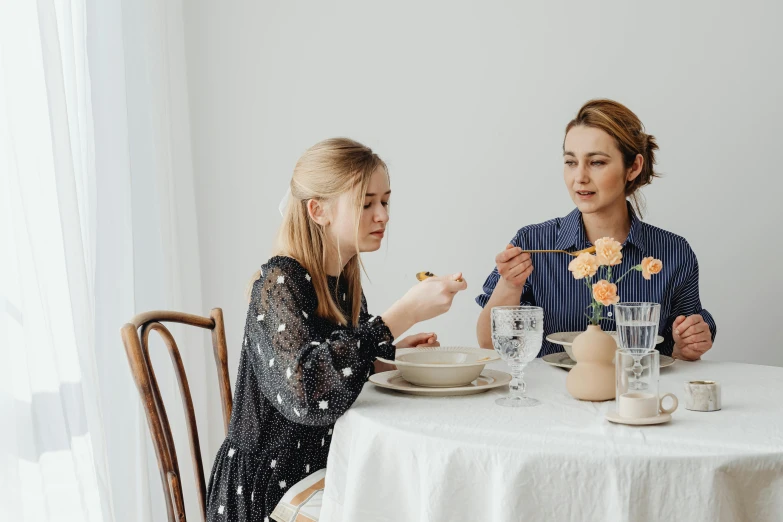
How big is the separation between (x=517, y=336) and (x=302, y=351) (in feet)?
1.23

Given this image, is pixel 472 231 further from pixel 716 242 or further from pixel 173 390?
pixel 173 390

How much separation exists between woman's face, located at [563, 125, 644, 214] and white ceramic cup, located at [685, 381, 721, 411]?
102cm

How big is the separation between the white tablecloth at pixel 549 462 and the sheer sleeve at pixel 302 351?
0.05m

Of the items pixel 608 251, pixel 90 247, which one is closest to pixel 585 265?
pixel 608 251

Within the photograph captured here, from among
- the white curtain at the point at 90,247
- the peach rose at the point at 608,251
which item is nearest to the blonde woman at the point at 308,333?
the peach rose at the point at 608,251

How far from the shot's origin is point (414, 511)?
4.04 ft

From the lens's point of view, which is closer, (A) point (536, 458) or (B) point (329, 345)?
(A) point (536, 458)

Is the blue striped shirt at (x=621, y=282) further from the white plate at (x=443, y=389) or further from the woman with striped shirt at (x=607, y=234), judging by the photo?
the white plate at (x=443, y=389)

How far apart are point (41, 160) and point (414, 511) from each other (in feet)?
4.20

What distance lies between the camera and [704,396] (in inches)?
49.5

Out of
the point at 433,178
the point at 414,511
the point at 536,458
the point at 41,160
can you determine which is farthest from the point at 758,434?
the point at 433,178

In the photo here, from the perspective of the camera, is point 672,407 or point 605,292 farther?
point 605,292

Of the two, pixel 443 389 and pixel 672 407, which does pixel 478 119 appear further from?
pixel 672 407

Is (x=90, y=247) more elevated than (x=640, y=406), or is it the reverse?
(x=90, y=247)
